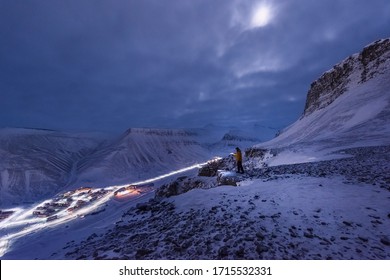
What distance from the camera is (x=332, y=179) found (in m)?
10.5

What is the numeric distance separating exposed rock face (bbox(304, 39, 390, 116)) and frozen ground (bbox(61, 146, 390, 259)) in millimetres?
54883

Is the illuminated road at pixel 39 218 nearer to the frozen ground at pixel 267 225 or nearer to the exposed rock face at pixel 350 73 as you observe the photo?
the frozen ground at pixel 267 225

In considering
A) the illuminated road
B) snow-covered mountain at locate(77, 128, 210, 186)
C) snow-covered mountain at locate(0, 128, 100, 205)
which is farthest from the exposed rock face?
snow-covered mountain at locate(0, 128, 100, 205)

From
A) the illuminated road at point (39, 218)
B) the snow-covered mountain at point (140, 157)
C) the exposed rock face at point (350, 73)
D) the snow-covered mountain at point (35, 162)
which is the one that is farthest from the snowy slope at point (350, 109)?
the snow-covered mountain at point (35, 162)

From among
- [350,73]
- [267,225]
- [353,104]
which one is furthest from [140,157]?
[267,225]

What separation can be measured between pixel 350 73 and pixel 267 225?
70440mm

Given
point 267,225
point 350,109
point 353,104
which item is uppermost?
point 353,104

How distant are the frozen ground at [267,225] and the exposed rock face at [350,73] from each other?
54.9 metres

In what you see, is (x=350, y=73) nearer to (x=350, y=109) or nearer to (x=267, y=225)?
(x=350, y=109)

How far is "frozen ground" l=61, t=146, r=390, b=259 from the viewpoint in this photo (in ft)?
17.6

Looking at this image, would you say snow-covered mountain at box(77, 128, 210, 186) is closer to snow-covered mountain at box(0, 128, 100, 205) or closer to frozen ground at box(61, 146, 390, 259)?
snow-covered mountain at box(0, 128, 100, 205)

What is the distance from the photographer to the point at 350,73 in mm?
59281

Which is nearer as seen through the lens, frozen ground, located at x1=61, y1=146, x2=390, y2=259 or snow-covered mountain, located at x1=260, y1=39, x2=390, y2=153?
frozen ground, located at x1=61, y1=146, x2=390, y2=259
